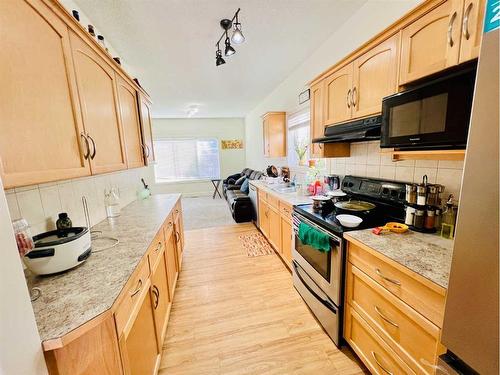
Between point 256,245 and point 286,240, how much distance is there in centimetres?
92

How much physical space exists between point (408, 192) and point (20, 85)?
6.81 feet

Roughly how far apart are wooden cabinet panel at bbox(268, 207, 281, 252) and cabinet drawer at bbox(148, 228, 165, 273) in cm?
149

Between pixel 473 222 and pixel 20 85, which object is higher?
pixel 20 85

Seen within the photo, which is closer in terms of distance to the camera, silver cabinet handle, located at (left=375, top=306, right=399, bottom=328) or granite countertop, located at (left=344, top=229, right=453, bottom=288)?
granite countertop, located at (left=344, top=229, right=453, bottom=288)

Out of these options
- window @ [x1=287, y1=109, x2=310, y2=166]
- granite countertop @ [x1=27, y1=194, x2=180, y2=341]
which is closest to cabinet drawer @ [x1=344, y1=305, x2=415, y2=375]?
granite countertop @ [x1=27, y1=194, x2=180, y2=341]

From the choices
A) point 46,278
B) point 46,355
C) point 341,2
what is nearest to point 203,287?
point 46,278

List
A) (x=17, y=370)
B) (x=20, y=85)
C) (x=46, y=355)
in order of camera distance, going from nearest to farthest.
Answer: (x=17, y=370), (x=46, y=355), (x=20, y=85)

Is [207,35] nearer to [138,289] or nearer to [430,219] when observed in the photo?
[138,289]

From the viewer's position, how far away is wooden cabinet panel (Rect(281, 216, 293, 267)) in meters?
2.40

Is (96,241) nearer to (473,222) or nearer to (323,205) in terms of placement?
(323,205)

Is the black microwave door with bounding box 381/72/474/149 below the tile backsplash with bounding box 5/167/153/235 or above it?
above

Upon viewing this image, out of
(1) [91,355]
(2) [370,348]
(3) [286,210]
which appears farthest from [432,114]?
(1) [91,355]

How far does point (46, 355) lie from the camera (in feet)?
2.11

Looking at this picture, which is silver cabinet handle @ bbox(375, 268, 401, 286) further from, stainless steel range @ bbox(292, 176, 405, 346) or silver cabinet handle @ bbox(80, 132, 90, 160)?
silver cabinet handle @ bbox(80, 132, 90, 160)
